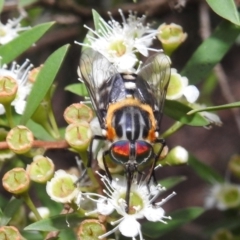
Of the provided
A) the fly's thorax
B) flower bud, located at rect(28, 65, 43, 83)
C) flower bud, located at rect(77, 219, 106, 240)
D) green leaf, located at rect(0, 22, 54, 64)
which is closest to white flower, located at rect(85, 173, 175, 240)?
flower bud, located at rect(77, 219, 106, 240)

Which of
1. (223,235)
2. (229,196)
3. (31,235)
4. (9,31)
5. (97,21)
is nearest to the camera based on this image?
(97,21)

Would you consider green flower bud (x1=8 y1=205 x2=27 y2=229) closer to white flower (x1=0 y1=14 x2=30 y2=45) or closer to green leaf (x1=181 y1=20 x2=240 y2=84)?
white flower (x1=0 y1=14 x2=30 y2=45)

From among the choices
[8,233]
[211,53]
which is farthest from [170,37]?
[8,233]

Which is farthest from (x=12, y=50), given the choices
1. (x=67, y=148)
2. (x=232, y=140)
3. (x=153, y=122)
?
(x=232, y=140)

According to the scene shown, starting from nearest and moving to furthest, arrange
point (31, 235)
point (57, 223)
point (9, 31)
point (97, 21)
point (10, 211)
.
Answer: point (57, 223) → point (10, 211) → point (97, 21) → point (31, 235) → point (9, 31)

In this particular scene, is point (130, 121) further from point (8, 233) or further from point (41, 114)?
point (8, 233)

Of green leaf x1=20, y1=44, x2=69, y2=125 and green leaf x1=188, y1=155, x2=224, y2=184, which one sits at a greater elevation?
green leaf x1=20, y1=44, x2=69, y2=125

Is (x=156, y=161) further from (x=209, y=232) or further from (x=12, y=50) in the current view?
(x=209, y=232)

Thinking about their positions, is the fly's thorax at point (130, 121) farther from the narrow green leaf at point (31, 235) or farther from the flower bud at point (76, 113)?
the narrow green leaf at point (31, 235)
